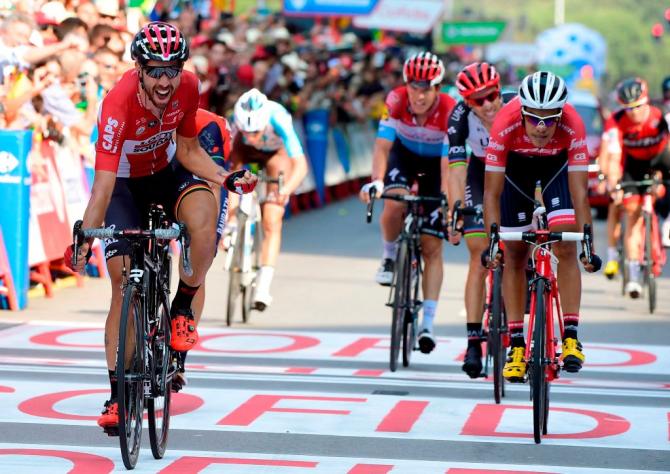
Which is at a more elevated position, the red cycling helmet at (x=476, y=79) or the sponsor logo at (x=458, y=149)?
the red cycling helmet at (x=476, y=79)

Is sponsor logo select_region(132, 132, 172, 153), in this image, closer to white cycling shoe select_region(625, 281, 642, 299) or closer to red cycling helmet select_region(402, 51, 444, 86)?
red cycling helmet select_region(402, 51, 444, 86)

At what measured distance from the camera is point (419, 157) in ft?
35.8

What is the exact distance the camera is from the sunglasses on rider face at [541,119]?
7.99 m

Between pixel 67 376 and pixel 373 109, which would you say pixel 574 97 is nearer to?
pixel 373 109

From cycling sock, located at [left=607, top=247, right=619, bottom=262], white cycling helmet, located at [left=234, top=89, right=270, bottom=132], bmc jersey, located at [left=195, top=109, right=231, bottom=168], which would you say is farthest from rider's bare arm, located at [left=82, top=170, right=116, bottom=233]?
cycling sock, located at [left=607, top=247, right=619, bottom=262]

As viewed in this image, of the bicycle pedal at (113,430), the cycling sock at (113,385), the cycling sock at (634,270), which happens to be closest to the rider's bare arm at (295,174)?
the cycling sock at (634,270)

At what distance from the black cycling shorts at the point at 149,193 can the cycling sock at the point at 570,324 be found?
211 centimetres

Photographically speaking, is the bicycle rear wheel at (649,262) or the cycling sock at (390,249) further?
the bicycle rear wheel at (649,262)

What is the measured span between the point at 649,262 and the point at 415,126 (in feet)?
13.9

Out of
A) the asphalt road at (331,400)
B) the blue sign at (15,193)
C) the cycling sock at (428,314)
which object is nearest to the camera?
the asphalt road at (331,400)

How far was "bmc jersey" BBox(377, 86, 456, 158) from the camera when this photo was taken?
1070cm

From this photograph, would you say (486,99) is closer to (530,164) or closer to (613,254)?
(530,164)

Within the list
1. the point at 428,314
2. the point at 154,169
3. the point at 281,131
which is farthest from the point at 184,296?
the point at 281,131

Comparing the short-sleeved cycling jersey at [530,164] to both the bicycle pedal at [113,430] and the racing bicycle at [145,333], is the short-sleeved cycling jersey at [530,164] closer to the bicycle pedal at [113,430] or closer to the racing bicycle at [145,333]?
the racing bicycle at [145,333]
